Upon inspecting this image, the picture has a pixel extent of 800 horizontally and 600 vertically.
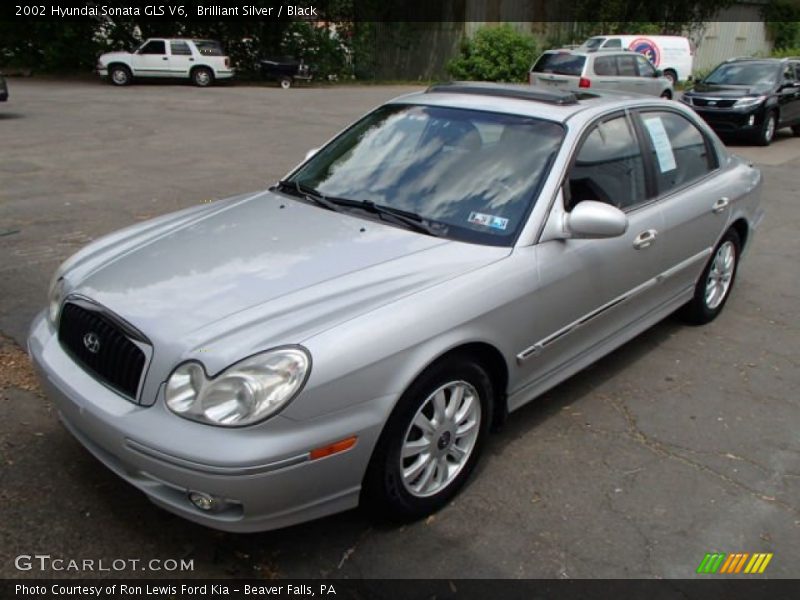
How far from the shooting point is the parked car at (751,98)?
13969mm

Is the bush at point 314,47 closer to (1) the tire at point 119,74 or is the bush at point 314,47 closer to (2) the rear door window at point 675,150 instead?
(1) the tire at point 119,74

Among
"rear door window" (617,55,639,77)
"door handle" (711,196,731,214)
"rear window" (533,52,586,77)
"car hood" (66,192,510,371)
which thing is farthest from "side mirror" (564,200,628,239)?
"rear door window" (617,55,639,77)

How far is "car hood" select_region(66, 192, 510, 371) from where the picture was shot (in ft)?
8.45

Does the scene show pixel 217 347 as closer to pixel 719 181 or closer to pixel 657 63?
pixel 719 181

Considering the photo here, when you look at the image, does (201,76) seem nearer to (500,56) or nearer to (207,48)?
(207,48)

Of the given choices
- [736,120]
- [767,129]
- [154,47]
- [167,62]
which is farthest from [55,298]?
[154,47]

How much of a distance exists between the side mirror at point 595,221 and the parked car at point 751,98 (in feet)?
41.0

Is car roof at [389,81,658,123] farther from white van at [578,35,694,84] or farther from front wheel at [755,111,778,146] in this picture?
white van at [578,35,694,84]

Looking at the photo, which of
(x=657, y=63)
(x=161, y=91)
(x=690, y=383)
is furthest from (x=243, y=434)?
(x=657, y=63)

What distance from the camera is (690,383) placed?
430 cm

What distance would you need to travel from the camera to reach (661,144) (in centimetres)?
431

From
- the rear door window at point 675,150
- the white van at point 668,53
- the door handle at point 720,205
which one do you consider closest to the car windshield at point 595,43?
the white van at point 668,53

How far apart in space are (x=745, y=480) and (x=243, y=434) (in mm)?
2392

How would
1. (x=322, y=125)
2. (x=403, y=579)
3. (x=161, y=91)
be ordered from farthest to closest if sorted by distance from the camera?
(x=161, y=91), (x=322, y=125), (x=403, y=579)
